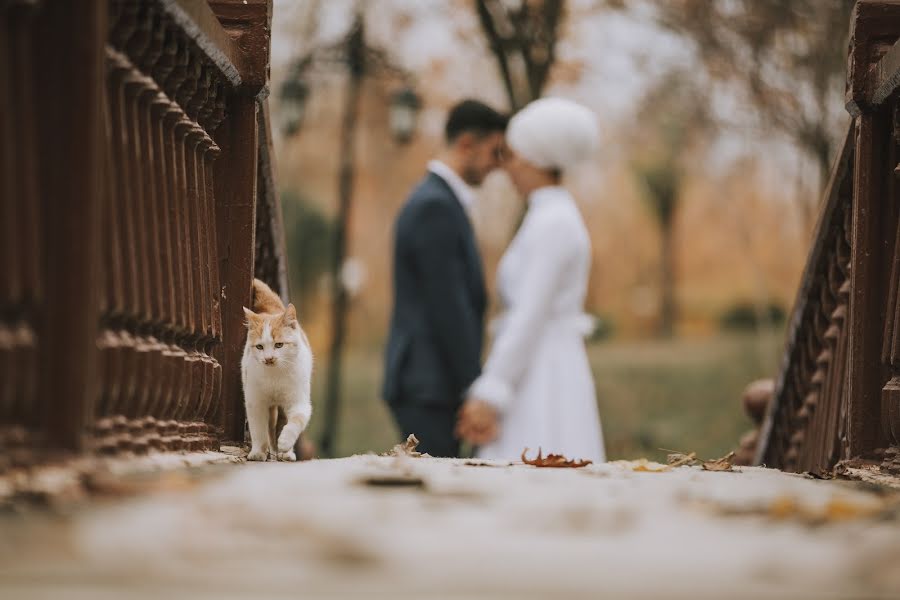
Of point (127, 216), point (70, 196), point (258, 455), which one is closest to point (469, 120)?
point (258, 455)

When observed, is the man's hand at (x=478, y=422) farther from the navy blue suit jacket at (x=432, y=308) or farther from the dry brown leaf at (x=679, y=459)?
the dry brown leaf at (x=679, y=459)

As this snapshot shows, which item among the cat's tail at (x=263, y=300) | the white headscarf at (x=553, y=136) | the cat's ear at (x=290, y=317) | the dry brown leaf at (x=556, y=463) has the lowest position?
the dry brown leaf at (x=556, y=463)

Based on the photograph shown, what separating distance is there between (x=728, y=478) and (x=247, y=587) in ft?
7.67

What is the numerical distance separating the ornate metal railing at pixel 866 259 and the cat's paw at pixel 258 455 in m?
2.16

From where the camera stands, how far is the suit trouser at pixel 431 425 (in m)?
8.13

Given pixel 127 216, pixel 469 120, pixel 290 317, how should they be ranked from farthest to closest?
1. pixel 469 120
2. pixel 290 317
3. pixel 127 216

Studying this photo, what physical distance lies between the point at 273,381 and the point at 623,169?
22563 mm

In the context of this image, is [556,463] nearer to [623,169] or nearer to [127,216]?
[127,216]

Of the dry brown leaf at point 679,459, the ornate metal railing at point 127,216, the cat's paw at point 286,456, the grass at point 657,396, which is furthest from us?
the grass at point 657,396

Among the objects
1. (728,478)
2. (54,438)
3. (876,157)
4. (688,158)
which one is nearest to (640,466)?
(728,478)

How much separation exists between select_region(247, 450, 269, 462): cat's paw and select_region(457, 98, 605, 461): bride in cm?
279

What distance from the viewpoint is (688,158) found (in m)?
25.2

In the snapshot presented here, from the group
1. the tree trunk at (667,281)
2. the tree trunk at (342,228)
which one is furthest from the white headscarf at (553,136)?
the tree trunk at (667,281)

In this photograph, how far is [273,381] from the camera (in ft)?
16.9
